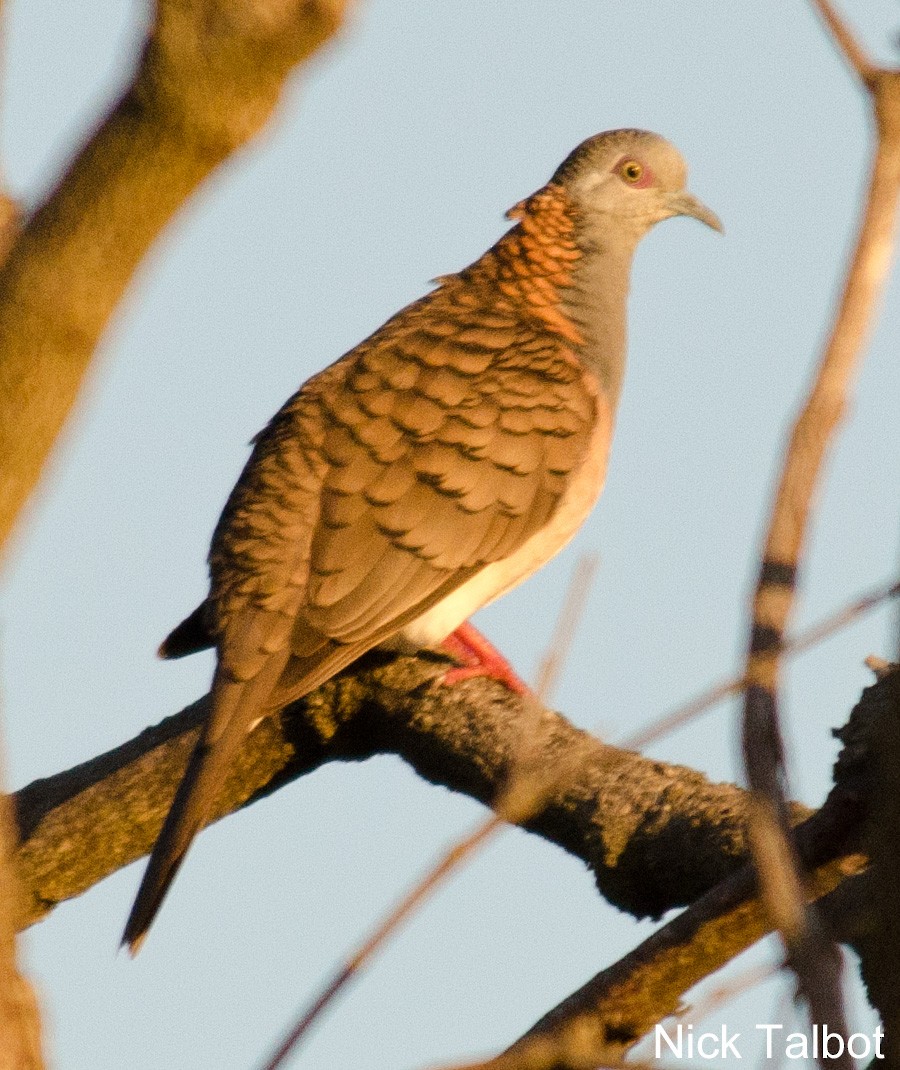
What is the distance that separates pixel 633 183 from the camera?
607cm

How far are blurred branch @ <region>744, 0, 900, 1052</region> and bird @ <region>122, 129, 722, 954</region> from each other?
2.67 meters

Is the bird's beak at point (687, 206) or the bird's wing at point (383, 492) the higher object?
the bird's beak at point (687, 206)

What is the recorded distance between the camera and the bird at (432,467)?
459cm

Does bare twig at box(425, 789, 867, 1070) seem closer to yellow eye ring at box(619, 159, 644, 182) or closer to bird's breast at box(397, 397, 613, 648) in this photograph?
bird's breast at box(397, 397, 613, 648)

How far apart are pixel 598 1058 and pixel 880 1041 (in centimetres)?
35

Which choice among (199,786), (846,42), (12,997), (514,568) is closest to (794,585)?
(846,42)

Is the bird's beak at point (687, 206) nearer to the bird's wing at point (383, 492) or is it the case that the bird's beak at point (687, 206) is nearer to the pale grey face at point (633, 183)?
the pale grey face at point (633, 183)

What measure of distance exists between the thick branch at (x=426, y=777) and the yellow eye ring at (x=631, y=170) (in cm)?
209

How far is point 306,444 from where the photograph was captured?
16.4 feet

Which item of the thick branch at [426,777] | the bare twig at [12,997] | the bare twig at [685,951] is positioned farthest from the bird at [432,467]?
the bare twig at [12,997]

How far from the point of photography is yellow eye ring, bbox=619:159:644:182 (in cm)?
605

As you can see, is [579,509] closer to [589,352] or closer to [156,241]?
[589,352]

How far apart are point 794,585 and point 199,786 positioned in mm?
2705

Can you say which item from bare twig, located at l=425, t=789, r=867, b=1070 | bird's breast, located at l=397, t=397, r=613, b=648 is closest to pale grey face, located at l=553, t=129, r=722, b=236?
bird's breast, located at l=397, t=397, r=613, b=648
